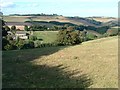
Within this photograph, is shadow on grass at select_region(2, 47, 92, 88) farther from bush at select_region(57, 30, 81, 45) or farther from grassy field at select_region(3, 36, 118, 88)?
bush at select_region(57, 30, 81, 45)

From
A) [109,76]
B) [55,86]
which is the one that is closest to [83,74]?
[109,76]

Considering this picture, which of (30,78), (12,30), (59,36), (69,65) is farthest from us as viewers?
(12,30)

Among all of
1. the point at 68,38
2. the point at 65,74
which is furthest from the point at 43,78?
the point at 68,38

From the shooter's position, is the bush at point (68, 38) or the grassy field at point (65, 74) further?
the bush at point (68, 38)

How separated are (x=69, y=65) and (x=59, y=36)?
65.7 metres

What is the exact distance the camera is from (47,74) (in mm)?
20828

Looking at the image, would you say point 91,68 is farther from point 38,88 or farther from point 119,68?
point 38,88

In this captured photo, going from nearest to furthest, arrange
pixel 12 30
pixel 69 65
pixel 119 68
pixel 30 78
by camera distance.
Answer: pixel 30 78
pixel 119 68
pixel 69 65
pixel 12 30

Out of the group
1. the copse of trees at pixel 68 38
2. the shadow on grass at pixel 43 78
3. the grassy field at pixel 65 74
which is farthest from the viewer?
the copse of trees at pixel 68 38

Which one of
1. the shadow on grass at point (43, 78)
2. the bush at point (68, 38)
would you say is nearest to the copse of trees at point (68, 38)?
the bush at point (68, 38)

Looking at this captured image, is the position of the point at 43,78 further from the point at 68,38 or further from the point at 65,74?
the point at 68,38

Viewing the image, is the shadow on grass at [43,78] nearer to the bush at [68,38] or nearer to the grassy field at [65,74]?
the grassy field at [65,74]

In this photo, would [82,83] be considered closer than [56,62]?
Yes

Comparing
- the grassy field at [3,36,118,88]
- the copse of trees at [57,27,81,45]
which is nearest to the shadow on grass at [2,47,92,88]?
the grassy field at [3,36,118,88]
